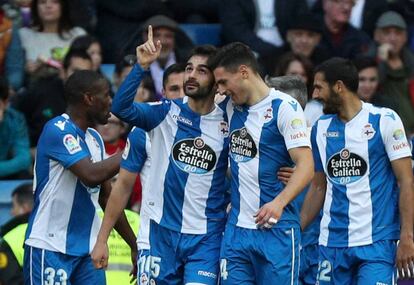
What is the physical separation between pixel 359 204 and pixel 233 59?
162 cm

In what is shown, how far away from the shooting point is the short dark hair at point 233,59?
10969mm

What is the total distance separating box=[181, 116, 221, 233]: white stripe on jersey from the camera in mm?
11227

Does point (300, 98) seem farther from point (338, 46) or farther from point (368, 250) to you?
point (338, 46)

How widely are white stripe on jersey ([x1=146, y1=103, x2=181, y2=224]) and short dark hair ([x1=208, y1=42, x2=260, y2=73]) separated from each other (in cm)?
55

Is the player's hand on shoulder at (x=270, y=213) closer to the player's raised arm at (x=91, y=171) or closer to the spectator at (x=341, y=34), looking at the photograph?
the player's raised arm at (x=91, y=171)

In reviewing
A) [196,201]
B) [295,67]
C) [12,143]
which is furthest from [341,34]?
[196,201]

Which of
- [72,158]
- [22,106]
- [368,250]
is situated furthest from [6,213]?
[368,250]

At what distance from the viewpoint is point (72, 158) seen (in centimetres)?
1143

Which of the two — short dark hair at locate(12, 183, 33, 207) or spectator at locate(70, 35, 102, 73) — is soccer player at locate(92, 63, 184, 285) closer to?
short dark hair at locate(12, 183, 33, 207)

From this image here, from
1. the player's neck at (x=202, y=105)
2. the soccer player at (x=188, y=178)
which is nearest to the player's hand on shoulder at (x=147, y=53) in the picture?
the soccer player at (x=188, y=178)

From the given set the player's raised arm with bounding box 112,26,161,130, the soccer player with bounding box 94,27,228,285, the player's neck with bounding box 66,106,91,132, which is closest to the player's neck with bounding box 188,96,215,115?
the soccer player with bounding box 94,27,228,285

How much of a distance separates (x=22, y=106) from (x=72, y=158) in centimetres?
403

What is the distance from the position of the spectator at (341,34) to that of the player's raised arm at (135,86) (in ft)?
19.1

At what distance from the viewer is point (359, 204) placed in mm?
11688
